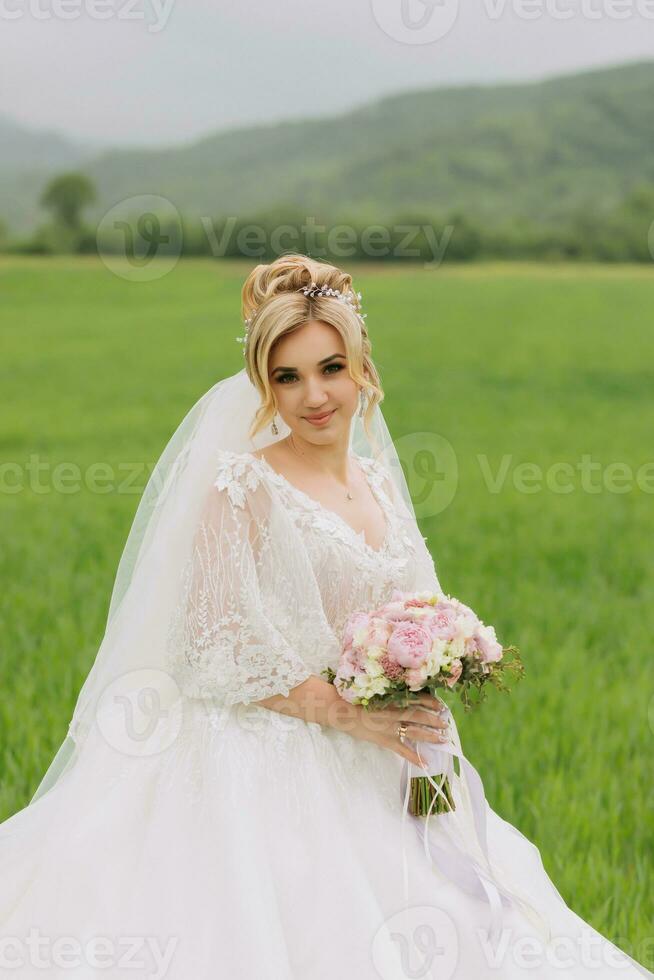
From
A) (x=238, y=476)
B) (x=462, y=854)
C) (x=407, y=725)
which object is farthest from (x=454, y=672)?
(x=238, y=476)

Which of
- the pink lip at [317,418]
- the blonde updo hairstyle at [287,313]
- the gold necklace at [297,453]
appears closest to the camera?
the blonde updo hairstyle at [287,313]

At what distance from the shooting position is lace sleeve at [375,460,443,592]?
12.6 feet

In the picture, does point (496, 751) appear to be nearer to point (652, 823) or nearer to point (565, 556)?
point (652, 823)

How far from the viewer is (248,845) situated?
3.10 m

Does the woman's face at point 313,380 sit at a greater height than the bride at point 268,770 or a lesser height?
greater

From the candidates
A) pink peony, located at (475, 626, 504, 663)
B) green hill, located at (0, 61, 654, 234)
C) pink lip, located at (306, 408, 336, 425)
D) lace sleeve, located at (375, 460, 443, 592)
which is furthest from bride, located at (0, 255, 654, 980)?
green hill, located at (0, 61, 654, 234)

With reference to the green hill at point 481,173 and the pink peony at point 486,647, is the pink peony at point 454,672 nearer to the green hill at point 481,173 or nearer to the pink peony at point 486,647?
the pink peony at point 486,647

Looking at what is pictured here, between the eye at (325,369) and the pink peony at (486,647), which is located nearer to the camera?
the pink peony at (486,647)

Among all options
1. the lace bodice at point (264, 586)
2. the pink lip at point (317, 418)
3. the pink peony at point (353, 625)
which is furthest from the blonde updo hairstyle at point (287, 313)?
the pink peony at point (353, 625)

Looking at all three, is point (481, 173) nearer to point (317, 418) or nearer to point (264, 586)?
point (317, 418)

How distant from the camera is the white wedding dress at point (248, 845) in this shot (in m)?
2.98

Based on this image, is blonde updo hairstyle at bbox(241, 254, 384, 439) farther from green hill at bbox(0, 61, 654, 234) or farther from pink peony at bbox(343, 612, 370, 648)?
green hill at bbox(0, 61, 654, 234)

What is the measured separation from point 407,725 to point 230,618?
25.1 inches

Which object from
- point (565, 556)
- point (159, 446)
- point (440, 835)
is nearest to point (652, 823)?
point (440, 835)
